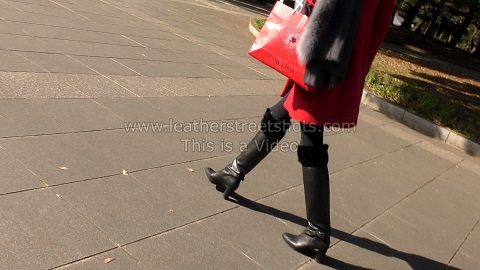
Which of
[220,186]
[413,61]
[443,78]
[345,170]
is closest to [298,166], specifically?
[345,170]

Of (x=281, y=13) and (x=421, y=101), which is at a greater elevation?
(x=281, y=13)

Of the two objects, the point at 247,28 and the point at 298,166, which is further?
the point at 247,28

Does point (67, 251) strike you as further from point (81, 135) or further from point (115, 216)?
point (81, 135)

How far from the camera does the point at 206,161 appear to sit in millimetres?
A: 4285

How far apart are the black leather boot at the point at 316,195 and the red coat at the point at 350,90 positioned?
21 cm

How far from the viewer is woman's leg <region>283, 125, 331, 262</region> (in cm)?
305

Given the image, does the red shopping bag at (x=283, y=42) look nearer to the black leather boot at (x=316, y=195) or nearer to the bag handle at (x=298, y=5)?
the bag handle at (x=298, y=5)

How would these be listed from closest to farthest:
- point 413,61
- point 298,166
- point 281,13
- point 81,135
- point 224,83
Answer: point 281,13 → point 81,135 → point 298,166 → point 224,83 → point 413,61

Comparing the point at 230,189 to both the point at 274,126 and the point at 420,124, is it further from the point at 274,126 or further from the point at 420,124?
the point at 420,124

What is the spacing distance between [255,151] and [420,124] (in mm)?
5417

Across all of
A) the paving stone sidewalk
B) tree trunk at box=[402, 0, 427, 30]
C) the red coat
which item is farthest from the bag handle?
tree trunk at box=[402, 0, 427, 30]

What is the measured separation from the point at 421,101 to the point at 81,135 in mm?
6605

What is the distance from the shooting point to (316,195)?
307cm

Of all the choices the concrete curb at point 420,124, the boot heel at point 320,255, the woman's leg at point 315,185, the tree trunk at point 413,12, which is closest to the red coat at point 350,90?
the woman's leg at point 315,185
